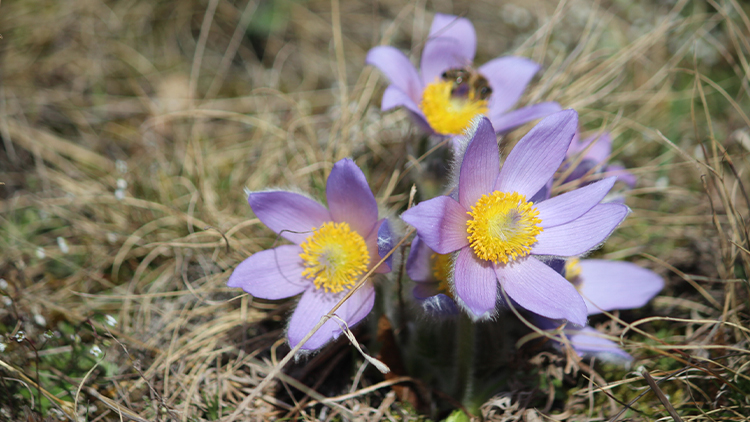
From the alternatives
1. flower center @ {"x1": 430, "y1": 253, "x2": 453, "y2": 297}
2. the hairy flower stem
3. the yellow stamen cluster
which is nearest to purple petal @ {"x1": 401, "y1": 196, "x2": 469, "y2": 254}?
flower center @ {"x1": 430, "y1": 253, "x2": 453, "y2": 297}

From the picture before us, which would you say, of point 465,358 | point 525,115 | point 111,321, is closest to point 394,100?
point 525,115

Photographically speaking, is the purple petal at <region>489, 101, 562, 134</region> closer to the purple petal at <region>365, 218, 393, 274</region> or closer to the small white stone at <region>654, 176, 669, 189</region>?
the purple petal at <region>365, 218, 393, 274</region>

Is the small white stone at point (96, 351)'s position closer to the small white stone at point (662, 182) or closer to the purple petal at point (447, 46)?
the purple petal at point (447, 46)

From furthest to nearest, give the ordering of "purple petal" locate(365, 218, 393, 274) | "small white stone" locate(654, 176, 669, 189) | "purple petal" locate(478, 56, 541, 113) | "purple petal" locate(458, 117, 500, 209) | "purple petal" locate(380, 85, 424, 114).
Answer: "small white stone" locate(654, 176, 669, 189)
"purple petal" locate(478, 56, 541, 113)
"purple petal" locate(380, 85, 424, 114)
"purple petal" locate(365, 218, 393, 274)
"purple petal" locate(458, 117, 500, 209)

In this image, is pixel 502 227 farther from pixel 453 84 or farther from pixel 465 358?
pixel 453 84

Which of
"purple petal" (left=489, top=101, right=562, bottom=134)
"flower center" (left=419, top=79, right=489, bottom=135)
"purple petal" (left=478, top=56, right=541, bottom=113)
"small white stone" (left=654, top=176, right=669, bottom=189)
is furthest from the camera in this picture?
"small white stone" (left=654, top=176, right=669, bottom=189)

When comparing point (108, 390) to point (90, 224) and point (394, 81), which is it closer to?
point (90, 224)
